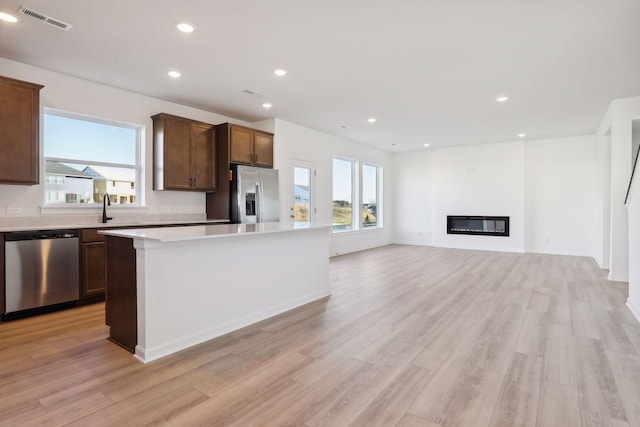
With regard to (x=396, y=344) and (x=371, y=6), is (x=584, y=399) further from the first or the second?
(x=371, y=6)

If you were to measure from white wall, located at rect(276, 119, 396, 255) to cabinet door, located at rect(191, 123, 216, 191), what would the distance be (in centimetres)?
118

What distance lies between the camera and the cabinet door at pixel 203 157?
5.19 metres

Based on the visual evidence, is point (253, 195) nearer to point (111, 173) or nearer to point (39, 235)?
point (111, 173)

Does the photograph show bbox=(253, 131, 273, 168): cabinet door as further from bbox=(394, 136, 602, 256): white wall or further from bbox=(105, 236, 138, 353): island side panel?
bbox=(394, 136, 602, 256): white wall

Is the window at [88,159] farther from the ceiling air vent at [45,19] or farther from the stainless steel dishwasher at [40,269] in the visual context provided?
the ceiling air vent at [45,19]

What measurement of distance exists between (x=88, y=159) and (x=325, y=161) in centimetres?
433

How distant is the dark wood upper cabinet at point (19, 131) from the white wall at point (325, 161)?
133 inches

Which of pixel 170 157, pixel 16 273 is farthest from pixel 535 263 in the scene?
pixel 16 273

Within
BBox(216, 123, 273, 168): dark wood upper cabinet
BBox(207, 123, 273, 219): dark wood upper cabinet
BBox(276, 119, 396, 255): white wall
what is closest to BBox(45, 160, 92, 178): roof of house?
BBox(207, 123, 273, 219): dark wood upper cabinet

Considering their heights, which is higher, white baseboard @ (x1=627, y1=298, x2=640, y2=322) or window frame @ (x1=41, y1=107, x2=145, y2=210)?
window frame @ (x1=41, y1=107, x2=145, y2=210)

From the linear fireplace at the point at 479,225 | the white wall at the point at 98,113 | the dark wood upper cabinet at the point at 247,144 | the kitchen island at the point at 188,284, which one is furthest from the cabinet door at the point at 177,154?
the linear fireplace at the point at 479,225

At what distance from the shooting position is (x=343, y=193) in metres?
8.21

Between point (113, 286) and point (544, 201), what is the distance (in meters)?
8.75

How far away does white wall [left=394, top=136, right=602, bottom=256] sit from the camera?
7598mm
